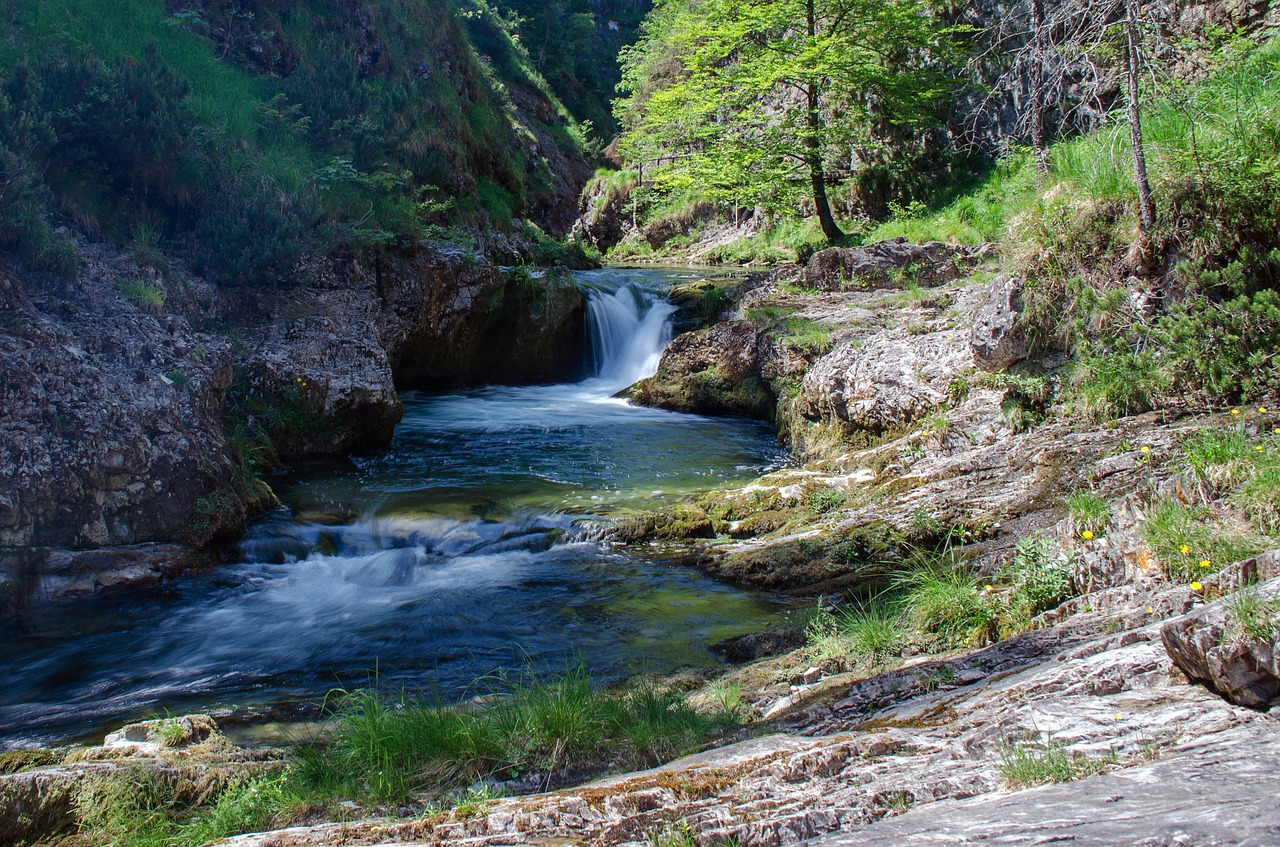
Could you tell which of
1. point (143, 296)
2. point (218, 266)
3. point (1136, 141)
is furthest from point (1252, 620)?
point (218, 266)

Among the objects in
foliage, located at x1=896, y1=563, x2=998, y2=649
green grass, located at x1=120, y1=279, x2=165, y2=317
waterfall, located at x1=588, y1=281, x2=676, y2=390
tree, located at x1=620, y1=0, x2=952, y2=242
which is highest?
tree, located at x1=620, y1=0, x2=952, y2=242

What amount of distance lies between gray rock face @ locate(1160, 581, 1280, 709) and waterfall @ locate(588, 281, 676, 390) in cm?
1350

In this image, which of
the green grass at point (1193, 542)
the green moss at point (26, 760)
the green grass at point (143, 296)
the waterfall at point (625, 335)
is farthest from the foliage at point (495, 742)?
the waterfall at point (625, 335)

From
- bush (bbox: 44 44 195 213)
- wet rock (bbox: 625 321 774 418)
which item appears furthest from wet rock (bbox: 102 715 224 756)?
wet rock (bbox: 625 321 774 418)

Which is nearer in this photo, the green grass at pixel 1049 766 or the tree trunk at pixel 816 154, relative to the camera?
the green grass at pixel 1049 766

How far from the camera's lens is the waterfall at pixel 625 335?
1603 cm

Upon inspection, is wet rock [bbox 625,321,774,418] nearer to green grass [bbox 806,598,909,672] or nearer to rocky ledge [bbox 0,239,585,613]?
rocky ledge [bbox 0,239,585,613]

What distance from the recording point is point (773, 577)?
619 cm

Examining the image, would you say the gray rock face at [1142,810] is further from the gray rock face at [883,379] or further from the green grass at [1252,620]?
the gray rock face at [883,379]

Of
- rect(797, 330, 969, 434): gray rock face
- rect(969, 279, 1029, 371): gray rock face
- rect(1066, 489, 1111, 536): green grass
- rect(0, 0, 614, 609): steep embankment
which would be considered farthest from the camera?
rect(797, 330, 969, 434): gray rock face

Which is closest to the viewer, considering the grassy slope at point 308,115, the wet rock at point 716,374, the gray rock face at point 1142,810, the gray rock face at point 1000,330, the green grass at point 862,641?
the gray rock face at point 1142,810

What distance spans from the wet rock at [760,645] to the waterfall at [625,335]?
10.8 m

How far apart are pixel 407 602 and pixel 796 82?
16088 mm

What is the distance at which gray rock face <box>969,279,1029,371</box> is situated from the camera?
721cm
